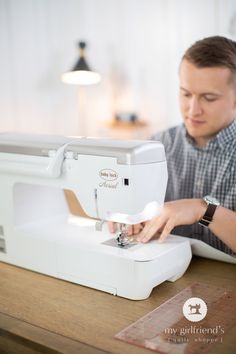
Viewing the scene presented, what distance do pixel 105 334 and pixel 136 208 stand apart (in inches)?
12.5

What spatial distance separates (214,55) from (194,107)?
8.1 inches

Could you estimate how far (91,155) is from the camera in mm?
1226

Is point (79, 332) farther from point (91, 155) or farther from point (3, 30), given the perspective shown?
point (3, 30)

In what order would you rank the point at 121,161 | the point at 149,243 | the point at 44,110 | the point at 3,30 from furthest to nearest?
the point at 44,110 < the point at 3,30 < the point at 149,243 < the point at 121,161

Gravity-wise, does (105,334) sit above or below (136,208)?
below

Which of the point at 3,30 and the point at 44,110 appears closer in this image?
the point at 3,30

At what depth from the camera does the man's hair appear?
171 centimetres

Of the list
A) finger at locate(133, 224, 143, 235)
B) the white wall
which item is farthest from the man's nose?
the white wall

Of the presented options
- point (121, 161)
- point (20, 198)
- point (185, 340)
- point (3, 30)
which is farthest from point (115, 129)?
point (185, 340)

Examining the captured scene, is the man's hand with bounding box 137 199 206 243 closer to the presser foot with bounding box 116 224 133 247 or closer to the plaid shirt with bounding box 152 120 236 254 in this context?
the presser foot with bounding box 116 224 133 247

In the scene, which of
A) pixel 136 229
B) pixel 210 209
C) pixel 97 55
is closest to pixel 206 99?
pixel 210 209

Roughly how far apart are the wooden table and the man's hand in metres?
0.14

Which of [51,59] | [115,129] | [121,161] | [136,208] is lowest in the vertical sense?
[115,129]

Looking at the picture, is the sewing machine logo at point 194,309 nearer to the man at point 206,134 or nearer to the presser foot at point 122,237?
the presser foot at point 122,237
